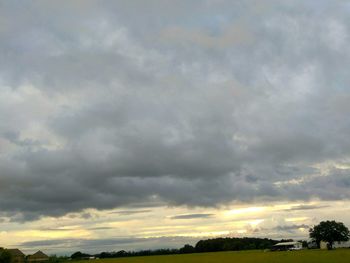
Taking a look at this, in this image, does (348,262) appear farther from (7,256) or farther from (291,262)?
(7,256)

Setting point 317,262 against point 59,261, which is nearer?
point 317,262

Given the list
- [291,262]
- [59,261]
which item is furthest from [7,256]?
[291,262]

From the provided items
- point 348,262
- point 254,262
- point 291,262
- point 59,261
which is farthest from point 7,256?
point 348,262

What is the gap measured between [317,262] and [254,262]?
54.2 feet

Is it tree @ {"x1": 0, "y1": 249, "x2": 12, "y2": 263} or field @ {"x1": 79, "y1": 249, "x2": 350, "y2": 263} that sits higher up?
tree @ {"x1": 0, "y1": 249, "x2": 12, "y2": 263}

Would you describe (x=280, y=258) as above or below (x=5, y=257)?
below

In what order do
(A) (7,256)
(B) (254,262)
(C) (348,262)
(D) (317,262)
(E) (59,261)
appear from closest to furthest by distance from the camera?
(C) (348,262), (D) (317,262), (B) (254,262), (A) (7,256), (E) (59,261)

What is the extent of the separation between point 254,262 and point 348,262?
24695mm

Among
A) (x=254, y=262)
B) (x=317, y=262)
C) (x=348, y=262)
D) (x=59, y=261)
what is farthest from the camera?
(x=59, y=261)

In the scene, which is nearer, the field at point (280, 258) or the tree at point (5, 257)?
the field at point (280, 258)

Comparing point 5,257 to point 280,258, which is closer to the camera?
point 280,258

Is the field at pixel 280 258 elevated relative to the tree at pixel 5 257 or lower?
lower

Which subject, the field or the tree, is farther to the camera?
the tree

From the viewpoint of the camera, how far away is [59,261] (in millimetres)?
142625
